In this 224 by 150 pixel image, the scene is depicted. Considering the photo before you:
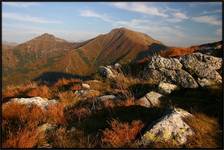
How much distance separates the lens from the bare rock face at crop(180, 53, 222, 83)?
12305 millimetres

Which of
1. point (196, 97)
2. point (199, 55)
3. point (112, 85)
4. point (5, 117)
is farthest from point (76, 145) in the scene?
point (199, 55)

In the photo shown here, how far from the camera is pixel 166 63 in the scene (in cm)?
1373

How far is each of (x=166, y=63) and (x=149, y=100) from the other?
15.7 ft

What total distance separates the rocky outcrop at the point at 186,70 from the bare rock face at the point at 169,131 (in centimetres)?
528

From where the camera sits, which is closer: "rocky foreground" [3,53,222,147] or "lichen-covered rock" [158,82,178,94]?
"rocky foreground" [3,53,222,147]

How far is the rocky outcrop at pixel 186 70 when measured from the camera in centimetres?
1221

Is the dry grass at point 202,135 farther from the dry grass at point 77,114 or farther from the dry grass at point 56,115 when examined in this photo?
the dry grass at point 56,115

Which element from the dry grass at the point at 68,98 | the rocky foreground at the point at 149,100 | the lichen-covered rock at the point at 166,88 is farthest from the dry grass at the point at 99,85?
the lichen-covered rock at the point at 166,88

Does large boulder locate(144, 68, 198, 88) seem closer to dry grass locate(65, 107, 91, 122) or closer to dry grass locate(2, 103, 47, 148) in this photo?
dry grass locate(65, 107, 91, 122)

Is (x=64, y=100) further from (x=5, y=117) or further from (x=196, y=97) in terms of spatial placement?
(x=196, y=97)

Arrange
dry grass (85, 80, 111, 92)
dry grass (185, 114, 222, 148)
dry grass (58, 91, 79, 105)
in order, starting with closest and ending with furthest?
1. dry grass (185, 114, 222, 148)
2. dry grass (58, 91, 79, 105)
3. dry grass (85, 80, 111, 92)

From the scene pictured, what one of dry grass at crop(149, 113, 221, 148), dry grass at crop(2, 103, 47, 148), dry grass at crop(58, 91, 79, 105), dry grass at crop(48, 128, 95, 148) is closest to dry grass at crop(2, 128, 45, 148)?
dry grass at crop(2, 103, 47, 148)

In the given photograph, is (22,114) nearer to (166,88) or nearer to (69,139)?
(69,139)

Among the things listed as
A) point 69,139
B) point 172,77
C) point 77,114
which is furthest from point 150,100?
point 172,77
